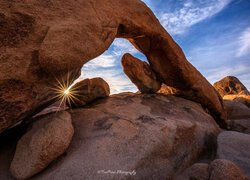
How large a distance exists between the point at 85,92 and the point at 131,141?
2492 mm

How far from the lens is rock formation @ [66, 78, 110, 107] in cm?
599

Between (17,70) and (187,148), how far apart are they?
13.5 feet

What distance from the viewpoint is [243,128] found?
8812 mm

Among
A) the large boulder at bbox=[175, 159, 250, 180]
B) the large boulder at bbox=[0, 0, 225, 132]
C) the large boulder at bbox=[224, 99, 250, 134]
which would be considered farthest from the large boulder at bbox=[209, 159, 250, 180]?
the large boulder at bbox=[224, 99, 250, 134]

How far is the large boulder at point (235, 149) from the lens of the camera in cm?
461

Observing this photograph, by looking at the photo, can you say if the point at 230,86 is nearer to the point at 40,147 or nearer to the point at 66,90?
the point at 66,90

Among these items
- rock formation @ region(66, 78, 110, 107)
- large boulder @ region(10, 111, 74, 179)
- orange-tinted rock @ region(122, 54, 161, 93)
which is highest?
orange-tinted rock @ region(122, 54, 161, 93)

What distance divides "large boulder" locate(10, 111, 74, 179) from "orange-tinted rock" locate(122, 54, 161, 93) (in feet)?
12.5

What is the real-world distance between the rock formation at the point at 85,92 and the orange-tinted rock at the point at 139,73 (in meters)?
1.54

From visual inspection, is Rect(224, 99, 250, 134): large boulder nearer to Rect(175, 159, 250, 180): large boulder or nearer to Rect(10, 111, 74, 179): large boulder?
Rect(175, 159, 250, 180): large boulder

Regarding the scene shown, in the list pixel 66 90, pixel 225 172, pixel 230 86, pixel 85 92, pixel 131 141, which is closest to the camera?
pixel 225 172

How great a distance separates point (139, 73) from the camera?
7414mm

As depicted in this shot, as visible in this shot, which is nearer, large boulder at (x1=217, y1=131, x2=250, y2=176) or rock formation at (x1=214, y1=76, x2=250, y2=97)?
large boulder at (x1=217, y1=131, x2=250, y2=176)

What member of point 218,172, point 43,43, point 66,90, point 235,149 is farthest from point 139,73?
point 218,172
